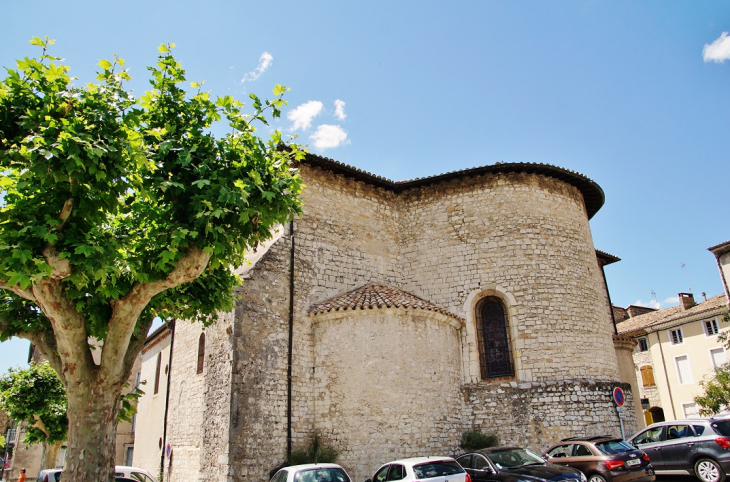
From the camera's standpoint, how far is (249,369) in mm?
12703

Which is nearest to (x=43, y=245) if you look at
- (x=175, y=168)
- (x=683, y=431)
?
(x=175, y=168)

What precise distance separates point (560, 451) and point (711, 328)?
2302 cm

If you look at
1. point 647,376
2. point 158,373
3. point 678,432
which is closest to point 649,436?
point 678,432

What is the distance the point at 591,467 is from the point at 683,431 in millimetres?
2978

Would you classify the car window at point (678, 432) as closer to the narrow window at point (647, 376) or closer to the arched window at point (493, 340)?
the arched window at point (493, 340)

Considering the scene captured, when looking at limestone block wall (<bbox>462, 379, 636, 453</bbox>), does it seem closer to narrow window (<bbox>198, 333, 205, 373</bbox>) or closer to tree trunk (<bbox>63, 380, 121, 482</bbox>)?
narrow window (<bbox>198, 333, 205, 373</bbox>)

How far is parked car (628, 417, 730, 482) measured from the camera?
401 inches

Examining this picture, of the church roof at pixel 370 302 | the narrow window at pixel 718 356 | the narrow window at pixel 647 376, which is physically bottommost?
the narrow window at pixel 647 376

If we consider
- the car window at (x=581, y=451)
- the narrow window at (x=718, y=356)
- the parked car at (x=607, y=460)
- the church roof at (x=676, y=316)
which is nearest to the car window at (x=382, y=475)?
the parked car at (x=607, y=460)

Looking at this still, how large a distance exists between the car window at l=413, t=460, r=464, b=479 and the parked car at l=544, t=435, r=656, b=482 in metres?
2.94

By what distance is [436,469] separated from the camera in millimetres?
8719

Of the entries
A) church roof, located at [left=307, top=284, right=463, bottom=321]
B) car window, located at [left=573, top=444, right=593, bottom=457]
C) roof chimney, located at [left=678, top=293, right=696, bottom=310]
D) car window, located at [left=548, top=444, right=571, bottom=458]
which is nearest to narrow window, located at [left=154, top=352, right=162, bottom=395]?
church roof, located at [left=307, top=284, right=463, bottom=321]

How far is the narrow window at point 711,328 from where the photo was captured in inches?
1089

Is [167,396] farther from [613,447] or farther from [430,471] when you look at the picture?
[613,447]
